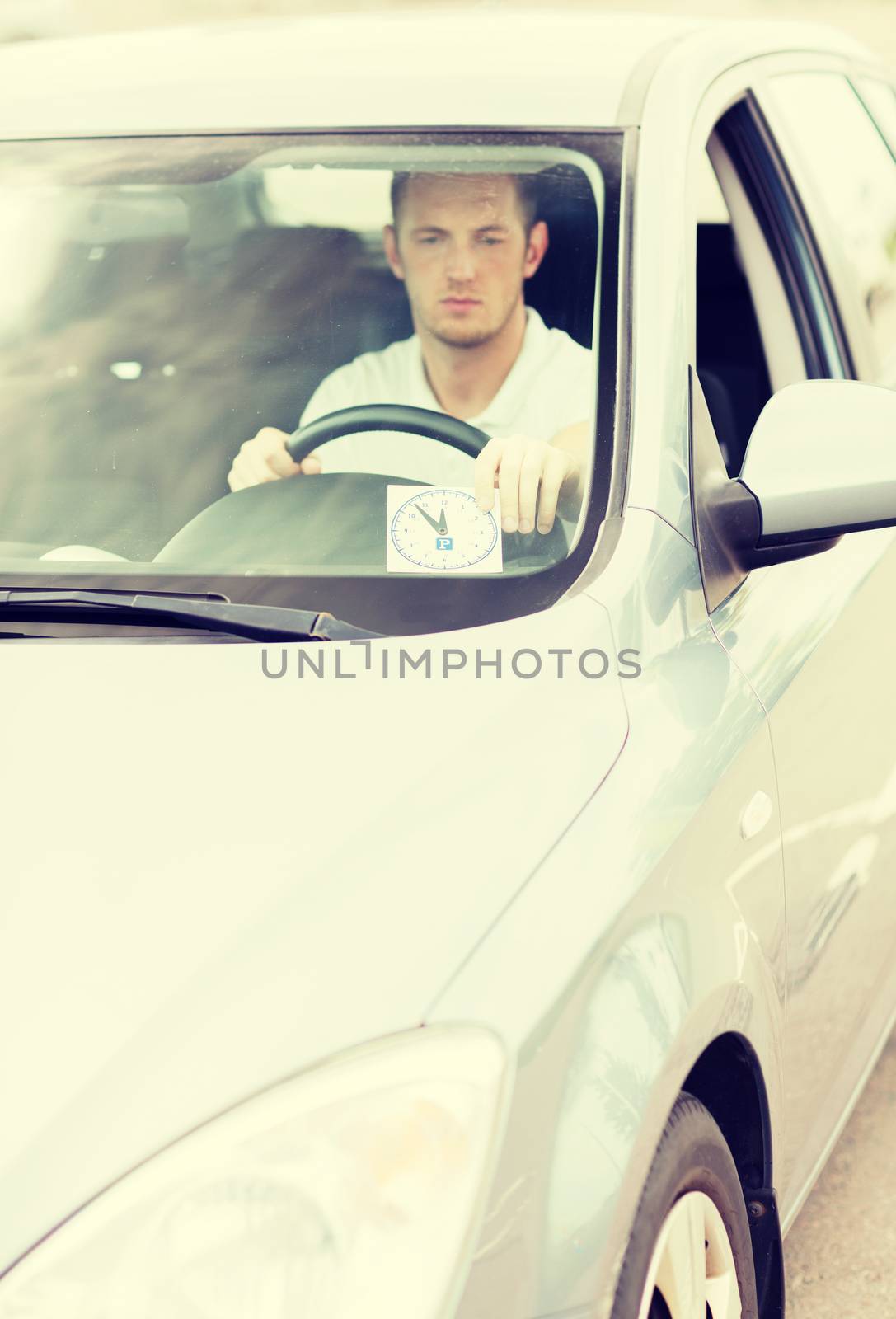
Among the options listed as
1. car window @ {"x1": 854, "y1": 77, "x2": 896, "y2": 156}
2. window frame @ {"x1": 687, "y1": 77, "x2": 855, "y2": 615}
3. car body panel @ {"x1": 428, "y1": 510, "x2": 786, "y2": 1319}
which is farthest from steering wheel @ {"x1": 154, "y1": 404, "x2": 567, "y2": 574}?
car window @ {"x1": 854, "y1": 77, "x2": 896, "y2": 156}

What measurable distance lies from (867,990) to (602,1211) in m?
1.11

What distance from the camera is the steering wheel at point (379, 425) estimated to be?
80.8 inches

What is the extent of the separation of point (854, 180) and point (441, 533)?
58.3 inches

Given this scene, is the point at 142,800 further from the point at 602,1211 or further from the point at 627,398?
the point at 627,398

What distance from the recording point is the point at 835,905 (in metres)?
2.00

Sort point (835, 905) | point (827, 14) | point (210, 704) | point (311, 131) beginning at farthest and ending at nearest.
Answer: point (827, 14)
point (311, 131)
point (835, 905)
point (210, 704)

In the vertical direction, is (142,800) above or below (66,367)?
below

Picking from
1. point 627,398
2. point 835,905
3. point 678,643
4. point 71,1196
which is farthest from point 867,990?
point 71,1196

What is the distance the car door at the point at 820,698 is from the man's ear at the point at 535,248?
1.70 ft

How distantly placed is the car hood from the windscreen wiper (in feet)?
0.09

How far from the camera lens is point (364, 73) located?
2.20m

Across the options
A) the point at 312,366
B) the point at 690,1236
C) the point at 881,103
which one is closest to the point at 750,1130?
the point at 690,1236

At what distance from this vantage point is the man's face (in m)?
2.13

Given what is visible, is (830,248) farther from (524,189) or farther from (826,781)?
(826,781)
